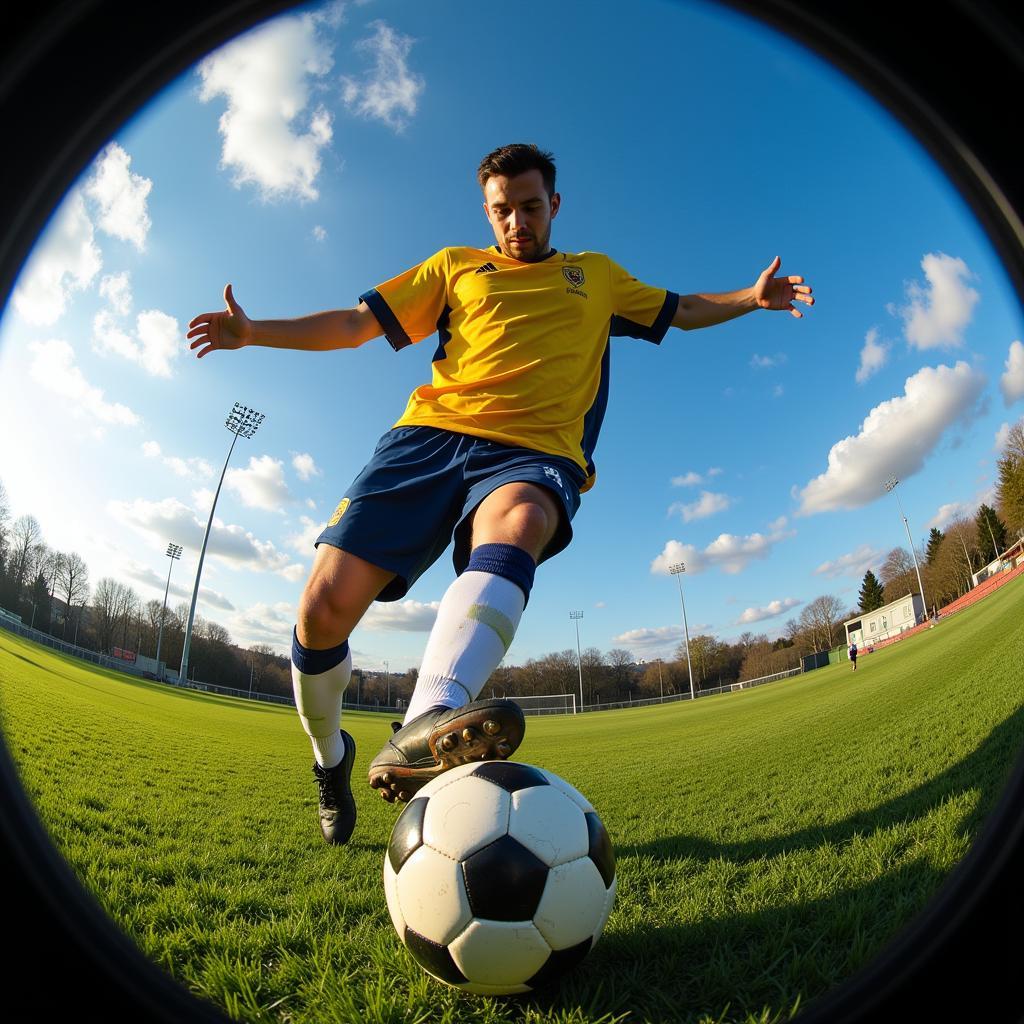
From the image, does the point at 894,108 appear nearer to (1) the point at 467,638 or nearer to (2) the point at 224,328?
(1) the point at 467,638

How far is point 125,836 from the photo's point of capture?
2.24 meters

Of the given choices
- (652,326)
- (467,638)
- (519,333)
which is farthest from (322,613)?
(652,326)

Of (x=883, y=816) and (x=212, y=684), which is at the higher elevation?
(x=883, y=816)

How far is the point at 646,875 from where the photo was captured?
1.75 m

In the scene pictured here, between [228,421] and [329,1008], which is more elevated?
[228,421]

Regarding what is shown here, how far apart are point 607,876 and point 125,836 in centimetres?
201

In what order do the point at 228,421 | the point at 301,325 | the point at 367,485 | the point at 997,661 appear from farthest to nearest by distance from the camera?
the point at 228,421 < the point at 997,661 < the point at 301,325 < the point at 367,485

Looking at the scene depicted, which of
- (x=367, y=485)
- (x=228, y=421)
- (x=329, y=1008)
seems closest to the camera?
(x=329, y=1008)

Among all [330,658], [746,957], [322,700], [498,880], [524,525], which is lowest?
[746,957]

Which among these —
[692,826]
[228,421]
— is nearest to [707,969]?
[692,826]

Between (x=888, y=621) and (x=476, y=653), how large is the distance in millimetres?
48103

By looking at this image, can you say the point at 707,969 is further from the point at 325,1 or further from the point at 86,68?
the point at 325,1

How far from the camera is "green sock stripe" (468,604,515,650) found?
5.42 feet

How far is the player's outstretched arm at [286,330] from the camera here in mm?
2105
